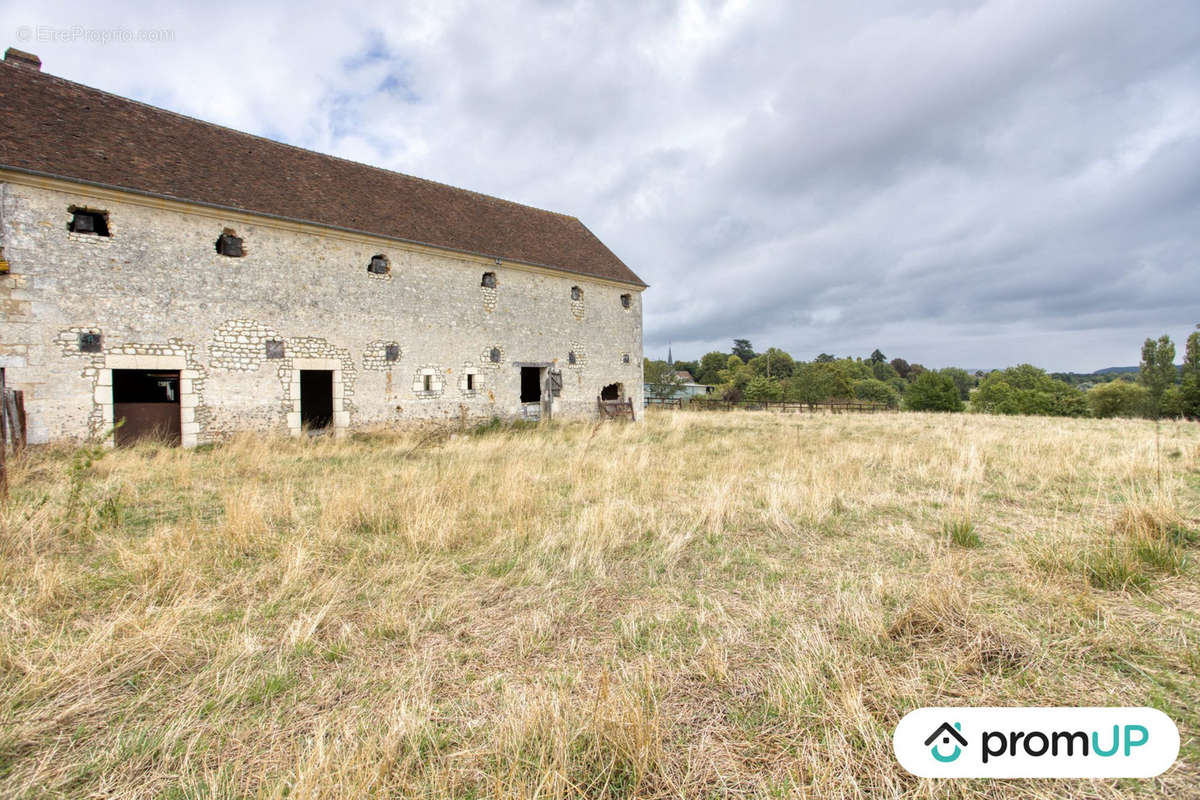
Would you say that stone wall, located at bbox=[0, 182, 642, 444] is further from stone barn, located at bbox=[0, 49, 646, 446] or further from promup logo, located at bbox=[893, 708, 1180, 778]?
promup logo, located at bbox=[893, 708, 1180, 778]

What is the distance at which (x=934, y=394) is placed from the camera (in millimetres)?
55406

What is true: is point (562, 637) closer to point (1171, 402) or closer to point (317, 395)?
point (317, 395)

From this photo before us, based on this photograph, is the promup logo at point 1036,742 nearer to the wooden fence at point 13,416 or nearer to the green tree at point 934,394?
the wooden fence at point 13,416

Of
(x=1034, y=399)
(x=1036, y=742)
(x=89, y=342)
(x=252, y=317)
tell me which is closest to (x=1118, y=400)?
(x=1034, y=399)

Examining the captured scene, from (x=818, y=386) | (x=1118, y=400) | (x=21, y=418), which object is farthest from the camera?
(x=818, y=386)

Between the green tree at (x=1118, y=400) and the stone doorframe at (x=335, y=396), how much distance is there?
2562 inches

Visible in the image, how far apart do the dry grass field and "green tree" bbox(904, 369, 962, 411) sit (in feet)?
187

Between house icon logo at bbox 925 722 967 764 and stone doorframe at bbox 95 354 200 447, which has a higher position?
stone doorframe at bbox 95 354 200 447

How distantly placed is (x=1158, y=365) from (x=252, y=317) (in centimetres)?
6996

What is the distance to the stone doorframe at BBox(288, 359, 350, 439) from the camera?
1341 centimetres

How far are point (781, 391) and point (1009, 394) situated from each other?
85.6ft

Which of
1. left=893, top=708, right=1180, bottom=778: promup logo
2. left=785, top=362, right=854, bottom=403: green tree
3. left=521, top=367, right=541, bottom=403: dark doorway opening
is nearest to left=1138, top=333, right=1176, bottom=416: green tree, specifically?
left=785, top=362, right=854, bottom=403: green tree

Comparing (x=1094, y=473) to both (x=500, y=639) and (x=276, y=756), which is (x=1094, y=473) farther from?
Answer: (x=276, y=756)

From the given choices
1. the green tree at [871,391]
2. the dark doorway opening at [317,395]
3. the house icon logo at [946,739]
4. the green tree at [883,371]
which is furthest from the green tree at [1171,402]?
the green tree at [883,371]
